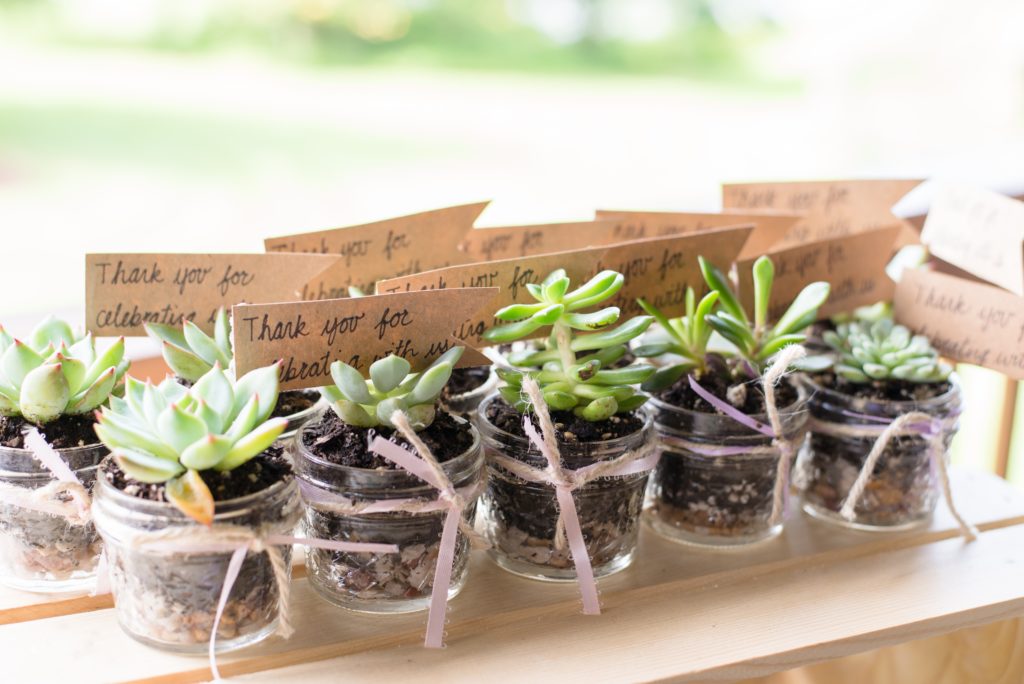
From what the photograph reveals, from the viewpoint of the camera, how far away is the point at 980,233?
4.22ft

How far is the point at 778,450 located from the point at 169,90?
11.1ft

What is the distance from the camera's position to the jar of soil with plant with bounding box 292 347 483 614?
825mm

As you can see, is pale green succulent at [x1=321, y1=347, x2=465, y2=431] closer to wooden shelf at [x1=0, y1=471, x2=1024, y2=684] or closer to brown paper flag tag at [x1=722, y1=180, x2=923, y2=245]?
wooden shelf at [x1=0, y1=471, x2=1024, y2=684]

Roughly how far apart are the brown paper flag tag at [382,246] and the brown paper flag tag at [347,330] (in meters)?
0.23

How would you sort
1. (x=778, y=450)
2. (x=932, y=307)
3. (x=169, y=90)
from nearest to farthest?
(x=778, y=450)
(x=932, y=307)
(x=169, y=90)

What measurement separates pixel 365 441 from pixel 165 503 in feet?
0.62

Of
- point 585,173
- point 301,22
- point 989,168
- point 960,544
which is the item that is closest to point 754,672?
point 960,544

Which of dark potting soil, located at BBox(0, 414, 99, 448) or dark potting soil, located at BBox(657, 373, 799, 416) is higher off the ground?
dark potting soil, located at BBox(657, 373, 799, 416)

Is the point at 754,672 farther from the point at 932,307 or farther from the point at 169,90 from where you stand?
the point at 169,90

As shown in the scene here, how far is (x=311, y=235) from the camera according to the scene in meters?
1.09

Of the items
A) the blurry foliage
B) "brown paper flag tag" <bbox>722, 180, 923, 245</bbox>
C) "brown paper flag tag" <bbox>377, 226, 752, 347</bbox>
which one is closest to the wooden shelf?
"brown paper flag tag" <bbox>377, 226, 752, 347</bbox>

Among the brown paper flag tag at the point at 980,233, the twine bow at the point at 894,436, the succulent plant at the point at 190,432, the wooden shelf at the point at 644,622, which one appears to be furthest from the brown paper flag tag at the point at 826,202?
the succulent plant at the point at 190,432

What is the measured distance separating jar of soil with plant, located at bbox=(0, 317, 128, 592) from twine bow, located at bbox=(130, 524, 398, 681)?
14 cm

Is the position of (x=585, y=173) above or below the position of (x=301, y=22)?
below
